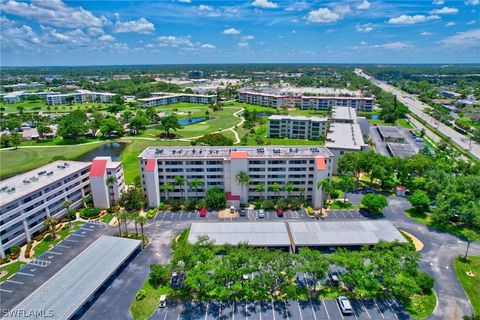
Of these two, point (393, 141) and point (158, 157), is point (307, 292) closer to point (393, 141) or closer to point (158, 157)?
point (158, 157)

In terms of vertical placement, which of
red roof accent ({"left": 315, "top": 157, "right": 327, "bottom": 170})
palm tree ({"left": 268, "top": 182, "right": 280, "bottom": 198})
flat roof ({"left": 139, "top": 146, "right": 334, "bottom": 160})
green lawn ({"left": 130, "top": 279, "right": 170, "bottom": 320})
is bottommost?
green lawn ({"left": 130, "top": 279, "right": 170, "bottom": 320})

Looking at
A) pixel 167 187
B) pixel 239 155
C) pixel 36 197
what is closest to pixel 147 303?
pixel 167 187

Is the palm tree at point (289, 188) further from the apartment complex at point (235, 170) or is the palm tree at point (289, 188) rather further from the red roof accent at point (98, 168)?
the red roof accent at point (98, 168)

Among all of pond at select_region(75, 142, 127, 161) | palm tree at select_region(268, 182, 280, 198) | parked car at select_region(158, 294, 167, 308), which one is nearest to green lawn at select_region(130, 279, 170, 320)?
parked car at select_region(158, 294, 167, 308)

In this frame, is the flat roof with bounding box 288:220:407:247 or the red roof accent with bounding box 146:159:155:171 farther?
the red roof accent with bounding box 146:159:155:171

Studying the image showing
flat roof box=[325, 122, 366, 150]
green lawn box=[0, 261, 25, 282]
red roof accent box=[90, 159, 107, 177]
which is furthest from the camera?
flat roof box=[325, 122, 366, 150]

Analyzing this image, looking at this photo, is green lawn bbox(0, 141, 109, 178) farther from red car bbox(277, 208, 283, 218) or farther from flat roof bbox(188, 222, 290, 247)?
red car bbox(277, 208, 283, 218)

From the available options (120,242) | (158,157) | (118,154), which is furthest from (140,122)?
(120,242)
